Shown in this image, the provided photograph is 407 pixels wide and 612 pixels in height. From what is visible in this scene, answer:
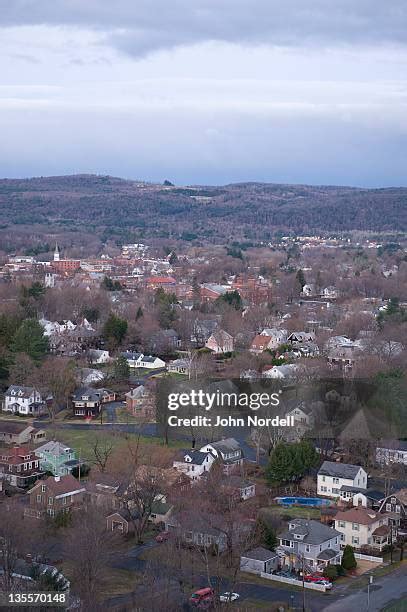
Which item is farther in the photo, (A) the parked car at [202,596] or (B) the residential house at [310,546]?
(B) the residential house at [310,546]

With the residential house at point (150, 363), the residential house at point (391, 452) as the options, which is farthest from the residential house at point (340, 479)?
the residential house at point (150, 363)

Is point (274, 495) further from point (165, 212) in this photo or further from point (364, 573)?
point (165, 212)

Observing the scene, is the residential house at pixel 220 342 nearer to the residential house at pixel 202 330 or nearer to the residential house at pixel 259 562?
the residential house at pixel 202 330

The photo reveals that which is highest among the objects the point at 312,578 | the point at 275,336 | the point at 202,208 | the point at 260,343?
the point at 202,208

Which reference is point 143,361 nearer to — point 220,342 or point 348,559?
point 220,342

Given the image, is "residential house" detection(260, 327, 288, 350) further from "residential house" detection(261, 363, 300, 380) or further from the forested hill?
the forested hill

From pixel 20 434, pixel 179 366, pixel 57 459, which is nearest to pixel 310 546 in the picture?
pixel 57 459
